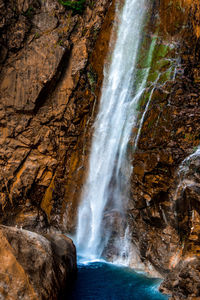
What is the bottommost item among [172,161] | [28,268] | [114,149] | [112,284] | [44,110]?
[112,284]

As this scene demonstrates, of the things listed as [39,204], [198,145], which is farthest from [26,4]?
[198,145]

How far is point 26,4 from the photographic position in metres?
12.4

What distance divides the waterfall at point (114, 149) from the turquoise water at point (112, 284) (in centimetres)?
122

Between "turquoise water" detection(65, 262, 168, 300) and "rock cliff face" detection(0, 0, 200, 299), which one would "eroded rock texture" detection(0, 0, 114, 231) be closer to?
"rock cliff face" detection(0, 0, 200, 299)

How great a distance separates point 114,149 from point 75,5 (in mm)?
7491

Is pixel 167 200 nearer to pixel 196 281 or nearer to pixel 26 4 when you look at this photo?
pixel 196 281

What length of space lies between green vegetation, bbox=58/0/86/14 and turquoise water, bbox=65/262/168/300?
37.2ft

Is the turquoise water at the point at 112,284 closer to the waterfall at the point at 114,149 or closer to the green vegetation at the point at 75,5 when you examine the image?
the waterfall at the point at 114,149

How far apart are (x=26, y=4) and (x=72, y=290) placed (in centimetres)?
1251

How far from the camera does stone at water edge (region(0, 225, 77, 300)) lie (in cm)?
424

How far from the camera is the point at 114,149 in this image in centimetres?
1037

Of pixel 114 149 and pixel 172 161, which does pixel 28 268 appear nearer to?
pixel 172 161

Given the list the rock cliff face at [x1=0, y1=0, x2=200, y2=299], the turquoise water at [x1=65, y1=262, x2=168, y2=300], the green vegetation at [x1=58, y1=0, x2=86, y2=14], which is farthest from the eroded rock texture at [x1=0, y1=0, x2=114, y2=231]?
the turquoise water at [x1=65, y1=262, x2=168, y2=300]

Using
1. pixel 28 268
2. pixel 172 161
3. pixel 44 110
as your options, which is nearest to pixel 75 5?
pixel 44 110
